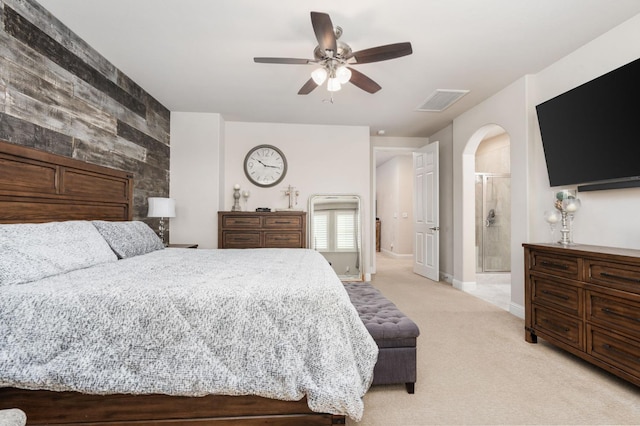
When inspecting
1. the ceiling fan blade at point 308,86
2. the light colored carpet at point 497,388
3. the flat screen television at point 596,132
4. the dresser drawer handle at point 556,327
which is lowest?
the light colored carpet at point 497,388

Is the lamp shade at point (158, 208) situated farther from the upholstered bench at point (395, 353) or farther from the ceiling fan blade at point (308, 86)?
the upholstered bench at point (395, 353)

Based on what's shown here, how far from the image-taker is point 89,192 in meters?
2.64

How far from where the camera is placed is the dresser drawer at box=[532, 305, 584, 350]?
2219 millimetres

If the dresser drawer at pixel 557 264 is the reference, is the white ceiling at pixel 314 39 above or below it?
above

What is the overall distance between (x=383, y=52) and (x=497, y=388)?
95.7 inches

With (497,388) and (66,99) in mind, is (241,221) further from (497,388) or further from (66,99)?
(497,388)

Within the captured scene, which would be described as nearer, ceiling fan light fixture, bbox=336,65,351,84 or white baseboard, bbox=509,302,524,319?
ceiling fan light fixture, bbox=336,65,351,84

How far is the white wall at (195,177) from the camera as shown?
14.6 feet

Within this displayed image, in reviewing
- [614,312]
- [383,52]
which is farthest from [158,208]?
[614,312]

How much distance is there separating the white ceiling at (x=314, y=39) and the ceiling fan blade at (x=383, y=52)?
1.07 feet

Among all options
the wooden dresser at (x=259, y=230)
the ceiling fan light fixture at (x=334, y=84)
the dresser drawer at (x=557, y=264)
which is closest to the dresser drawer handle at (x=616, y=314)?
the dresser drawer at (x=557, y=264)

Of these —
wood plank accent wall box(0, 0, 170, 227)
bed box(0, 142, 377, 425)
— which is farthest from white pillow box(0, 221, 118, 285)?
wood plank accent wall box(0, 0, 170, 227)

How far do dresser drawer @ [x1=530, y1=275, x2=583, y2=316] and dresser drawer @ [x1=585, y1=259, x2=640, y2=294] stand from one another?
17 cm

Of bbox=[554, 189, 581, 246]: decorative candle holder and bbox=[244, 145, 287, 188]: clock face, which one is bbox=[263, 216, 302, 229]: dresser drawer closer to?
bbox=[244, 145, 287, 188]: clock face
